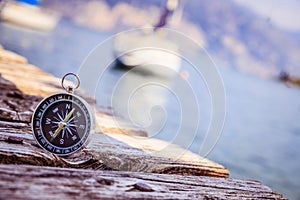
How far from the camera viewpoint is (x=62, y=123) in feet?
5.50

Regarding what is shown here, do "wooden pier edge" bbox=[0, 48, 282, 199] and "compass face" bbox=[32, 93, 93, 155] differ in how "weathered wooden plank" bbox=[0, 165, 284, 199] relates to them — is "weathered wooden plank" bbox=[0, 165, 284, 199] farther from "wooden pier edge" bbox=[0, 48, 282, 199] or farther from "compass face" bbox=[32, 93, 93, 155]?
"compass face" bbox=[32, 93, 93, 155]

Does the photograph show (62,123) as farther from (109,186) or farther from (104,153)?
(109,186)

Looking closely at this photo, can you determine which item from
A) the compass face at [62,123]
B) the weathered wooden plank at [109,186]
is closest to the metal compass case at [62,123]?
the compass face at [62,123]

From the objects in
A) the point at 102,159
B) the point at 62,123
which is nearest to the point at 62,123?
the point at 62,123

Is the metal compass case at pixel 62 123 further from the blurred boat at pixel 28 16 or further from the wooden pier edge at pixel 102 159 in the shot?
the blurred boat at pixel 28 16

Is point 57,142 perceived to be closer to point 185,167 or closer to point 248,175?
point 185,167

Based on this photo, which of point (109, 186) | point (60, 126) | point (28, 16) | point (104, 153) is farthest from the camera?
point (28, 16)

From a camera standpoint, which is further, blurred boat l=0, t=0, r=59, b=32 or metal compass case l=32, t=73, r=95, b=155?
blurred boat l=0, t=0, r=59, b=32

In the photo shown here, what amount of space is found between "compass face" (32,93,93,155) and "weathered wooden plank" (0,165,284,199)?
0.28 meters

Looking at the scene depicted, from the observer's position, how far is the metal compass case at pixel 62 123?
65.1 inches

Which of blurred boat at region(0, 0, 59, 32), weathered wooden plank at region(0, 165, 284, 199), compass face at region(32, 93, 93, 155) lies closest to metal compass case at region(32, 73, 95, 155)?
compass face at region(32, 93, 93, 155)

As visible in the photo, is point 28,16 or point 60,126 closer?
point 60,126

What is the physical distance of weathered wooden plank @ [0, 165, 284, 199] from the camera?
A: 3.93 feet

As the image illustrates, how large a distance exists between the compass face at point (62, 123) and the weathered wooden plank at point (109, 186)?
11.2 inches
